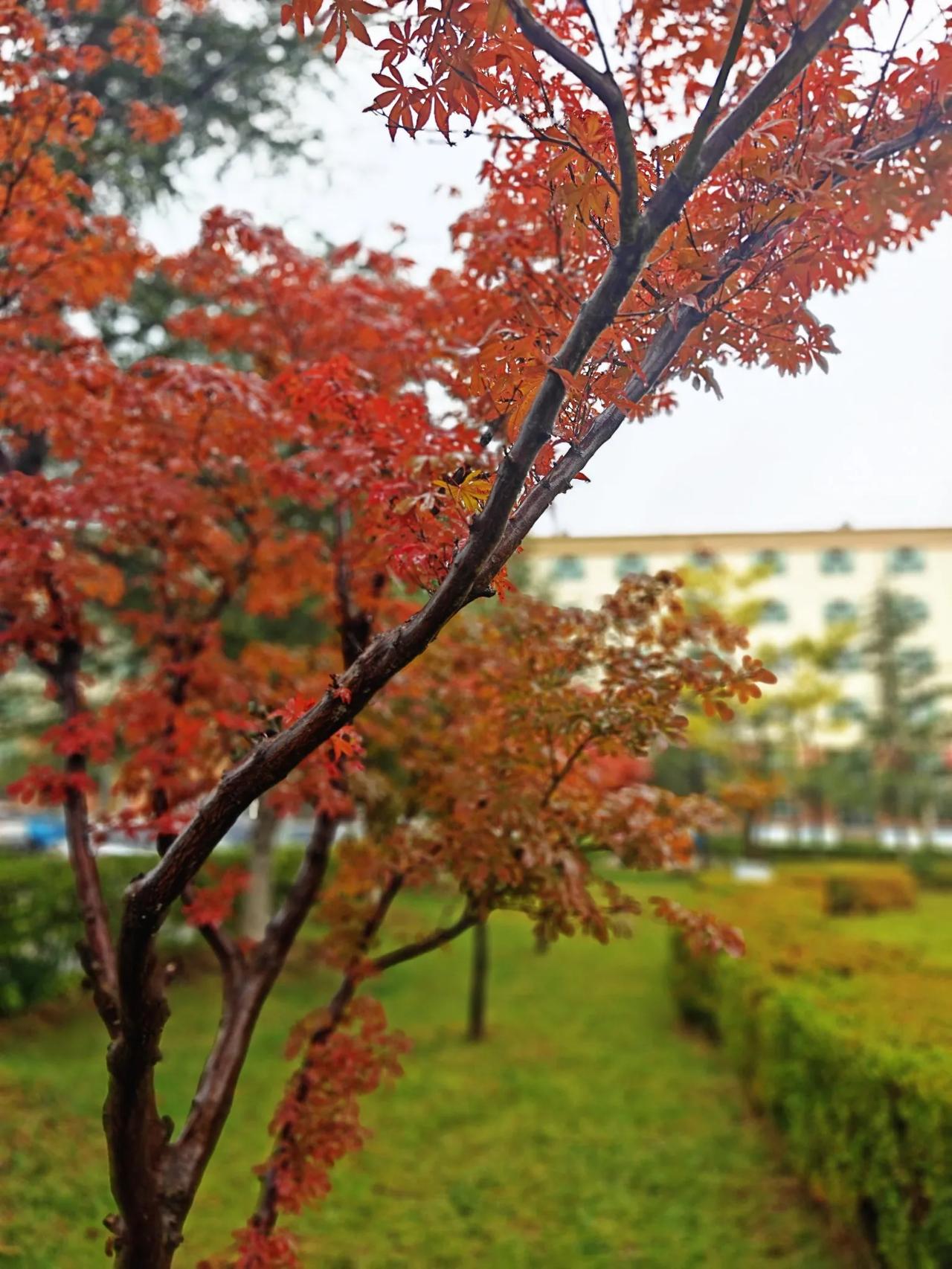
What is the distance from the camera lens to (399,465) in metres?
2.65

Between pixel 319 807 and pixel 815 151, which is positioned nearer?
pixel 815 151

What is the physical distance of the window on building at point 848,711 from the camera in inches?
845

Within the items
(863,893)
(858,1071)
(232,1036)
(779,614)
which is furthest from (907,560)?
(232,1036)

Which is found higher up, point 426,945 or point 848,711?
point 848,711

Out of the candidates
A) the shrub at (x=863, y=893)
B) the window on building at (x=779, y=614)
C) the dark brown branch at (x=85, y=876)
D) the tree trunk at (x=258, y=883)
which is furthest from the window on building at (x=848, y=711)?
the dark brown branch at (x=85, y=876)

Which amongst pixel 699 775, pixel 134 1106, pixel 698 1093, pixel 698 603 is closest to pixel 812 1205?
pixel 698 1093

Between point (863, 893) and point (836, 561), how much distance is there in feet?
52.8

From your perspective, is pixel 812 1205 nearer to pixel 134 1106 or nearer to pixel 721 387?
pixel 134 1106

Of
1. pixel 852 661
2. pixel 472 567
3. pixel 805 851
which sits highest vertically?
pixel 852 661

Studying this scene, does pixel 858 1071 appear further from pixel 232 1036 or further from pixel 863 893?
pixel 863 893

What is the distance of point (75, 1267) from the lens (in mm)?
3982

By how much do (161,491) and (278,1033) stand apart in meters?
5.89

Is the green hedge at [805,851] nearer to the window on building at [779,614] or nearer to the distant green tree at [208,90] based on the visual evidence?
the window on building at [779,614]

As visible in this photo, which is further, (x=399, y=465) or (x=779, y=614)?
(x=779, y=614)
